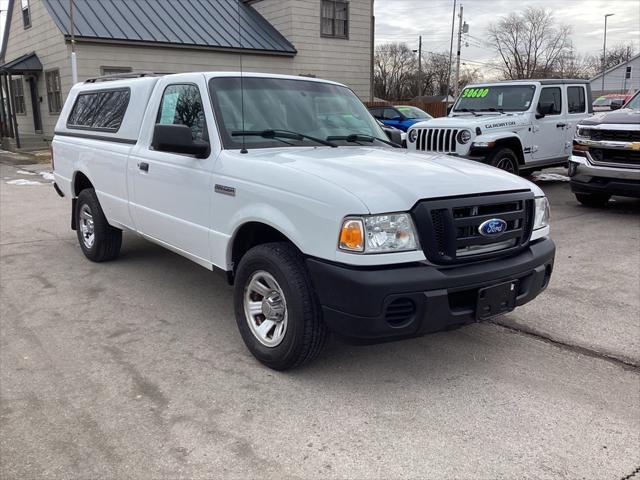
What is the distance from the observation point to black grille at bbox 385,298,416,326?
3.09 m

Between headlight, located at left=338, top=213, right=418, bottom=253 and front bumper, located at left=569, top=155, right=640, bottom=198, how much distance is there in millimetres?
6579

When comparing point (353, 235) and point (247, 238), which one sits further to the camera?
point (247, 238)

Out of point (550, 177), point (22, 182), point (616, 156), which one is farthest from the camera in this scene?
point (550, 177)

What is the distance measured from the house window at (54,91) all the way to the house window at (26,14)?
2.93 m

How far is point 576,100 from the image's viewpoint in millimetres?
11609

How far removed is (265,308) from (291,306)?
40 cm

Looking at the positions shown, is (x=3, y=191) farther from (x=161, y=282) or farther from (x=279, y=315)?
(x=279, y=315)

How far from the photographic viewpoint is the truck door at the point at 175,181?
420cm

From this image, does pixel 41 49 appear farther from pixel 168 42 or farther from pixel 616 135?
pixel 616 135

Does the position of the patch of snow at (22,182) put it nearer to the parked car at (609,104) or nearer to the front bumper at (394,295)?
the front bumper at (394,295)

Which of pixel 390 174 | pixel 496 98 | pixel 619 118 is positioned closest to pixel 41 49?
pixel 496 98

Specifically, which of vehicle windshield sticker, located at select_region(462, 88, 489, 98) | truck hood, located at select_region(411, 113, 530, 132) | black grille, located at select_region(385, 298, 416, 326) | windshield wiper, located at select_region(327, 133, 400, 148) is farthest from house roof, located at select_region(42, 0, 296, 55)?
black grille, located at select_region(385, 298, 416, 326)

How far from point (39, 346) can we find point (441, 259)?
2943 mm

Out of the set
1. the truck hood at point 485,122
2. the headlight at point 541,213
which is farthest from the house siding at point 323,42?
the headlight at point 541,213
